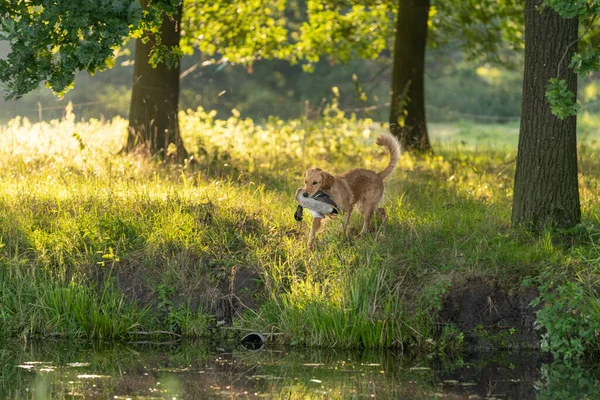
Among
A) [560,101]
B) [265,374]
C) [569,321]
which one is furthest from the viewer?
[560,101]

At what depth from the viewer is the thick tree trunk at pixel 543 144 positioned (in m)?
10.6

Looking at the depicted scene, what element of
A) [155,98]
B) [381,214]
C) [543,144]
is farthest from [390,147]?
[155,98]

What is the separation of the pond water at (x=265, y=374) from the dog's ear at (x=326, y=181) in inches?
75.1

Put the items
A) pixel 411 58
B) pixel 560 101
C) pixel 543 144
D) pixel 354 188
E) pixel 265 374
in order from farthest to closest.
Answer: pixel 411 58
pixel 354 188
pixel 543 144
pixel 560 101
pixel 265 374

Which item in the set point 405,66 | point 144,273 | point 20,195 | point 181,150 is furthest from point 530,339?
point 405,66

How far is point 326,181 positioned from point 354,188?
52cm

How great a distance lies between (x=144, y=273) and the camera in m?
10.3

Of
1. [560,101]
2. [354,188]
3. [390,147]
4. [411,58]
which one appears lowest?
[354,188]

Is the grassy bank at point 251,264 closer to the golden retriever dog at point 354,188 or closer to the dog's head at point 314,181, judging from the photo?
the golden retriever dog at point 354,188

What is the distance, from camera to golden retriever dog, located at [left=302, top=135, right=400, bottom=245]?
34.4 feet

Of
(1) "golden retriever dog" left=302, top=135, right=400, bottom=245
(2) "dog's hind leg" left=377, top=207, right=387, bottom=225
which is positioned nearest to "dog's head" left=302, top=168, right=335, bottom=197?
(1) "golden retriever dog" left=302, top=135, right=400, bottom=245

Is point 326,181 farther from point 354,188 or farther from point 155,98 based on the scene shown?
point 155,98

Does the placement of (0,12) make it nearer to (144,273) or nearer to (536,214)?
(144,273)

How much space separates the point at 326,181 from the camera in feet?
34.8
